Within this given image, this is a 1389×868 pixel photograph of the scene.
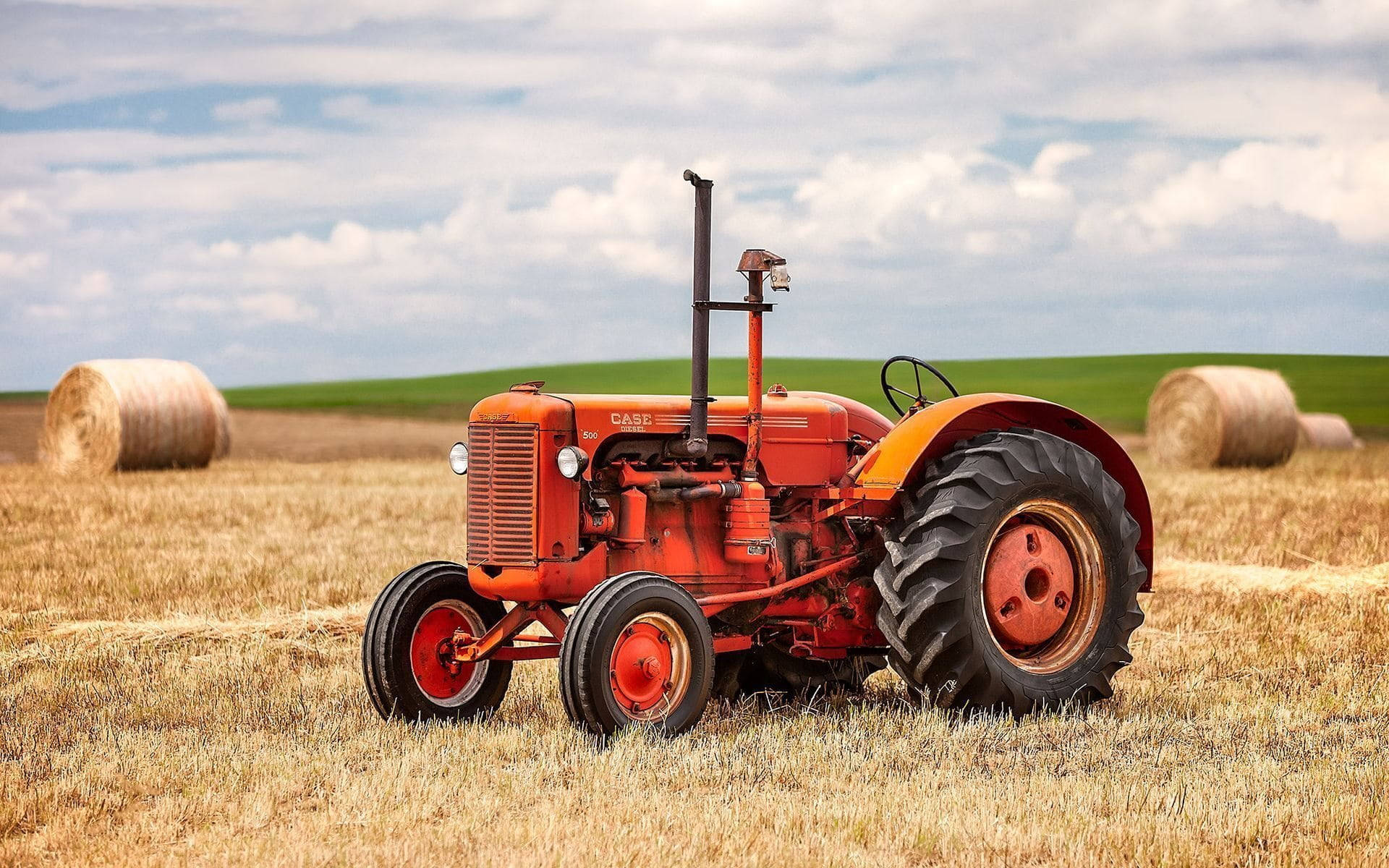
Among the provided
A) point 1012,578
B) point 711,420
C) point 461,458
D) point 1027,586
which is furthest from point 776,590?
point 461,458

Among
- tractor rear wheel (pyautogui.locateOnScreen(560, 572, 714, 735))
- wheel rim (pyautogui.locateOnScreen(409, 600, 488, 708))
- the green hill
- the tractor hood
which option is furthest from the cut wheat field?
the green hill

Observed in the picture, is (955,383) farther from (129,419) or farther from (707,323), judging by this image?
(707,323)

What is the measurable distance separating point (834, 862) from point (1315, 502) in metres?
12.3

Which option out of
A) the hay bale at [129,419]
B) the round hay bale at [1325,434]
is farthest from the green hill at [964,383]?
the hay bale at [129,419]

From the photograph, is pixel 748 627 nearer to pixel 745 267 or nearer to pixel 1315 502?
pixel 745 267

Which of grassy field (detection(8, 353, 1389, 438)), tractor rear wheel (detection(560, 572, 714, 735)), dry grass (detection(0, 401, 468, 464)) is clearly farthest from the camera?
grassy field (detection(8, 353, 1389, 438))

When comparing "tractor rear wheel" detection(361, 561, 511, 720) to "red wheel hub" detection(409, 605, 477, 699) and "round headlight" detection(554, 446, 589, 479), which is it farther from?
"round headlight" detection(554, 446, 589, 479)

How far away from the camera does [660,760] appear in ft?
17.8

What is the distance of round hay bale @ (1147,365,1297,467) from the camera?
843 inches

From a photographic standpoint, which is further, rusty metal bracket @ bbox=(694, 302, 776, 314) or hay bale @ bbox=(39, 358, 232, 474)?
hay bale @ bbox=(39, 358, 232, 474)

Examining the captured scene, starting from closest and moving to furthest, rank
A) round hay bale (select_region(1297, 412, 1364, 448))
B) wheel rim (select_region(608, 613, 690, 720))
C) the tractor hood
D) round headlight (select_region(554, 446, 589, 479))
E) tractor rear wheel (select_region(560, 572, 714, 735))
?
tractor rear wheel (select_region(560, 572, 714, 735)), wheel rim (select_region(608, 613, 690, 720)), round headlight (select_region(554, 446, 589, 479)), the tractor hood, round hay bale (select_region(1297, 412, 1364, 448))

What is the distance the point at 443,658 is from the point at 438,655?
0.09 feet

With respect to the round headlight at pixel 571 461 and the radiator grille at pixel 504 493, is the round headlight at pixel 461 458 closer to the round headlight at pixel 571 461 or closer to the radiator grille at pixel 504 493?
the radiator grille at pixel 504 493

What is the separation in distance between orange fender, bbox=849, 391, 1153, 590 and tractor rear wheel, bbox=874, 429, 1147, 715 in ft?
0.45
